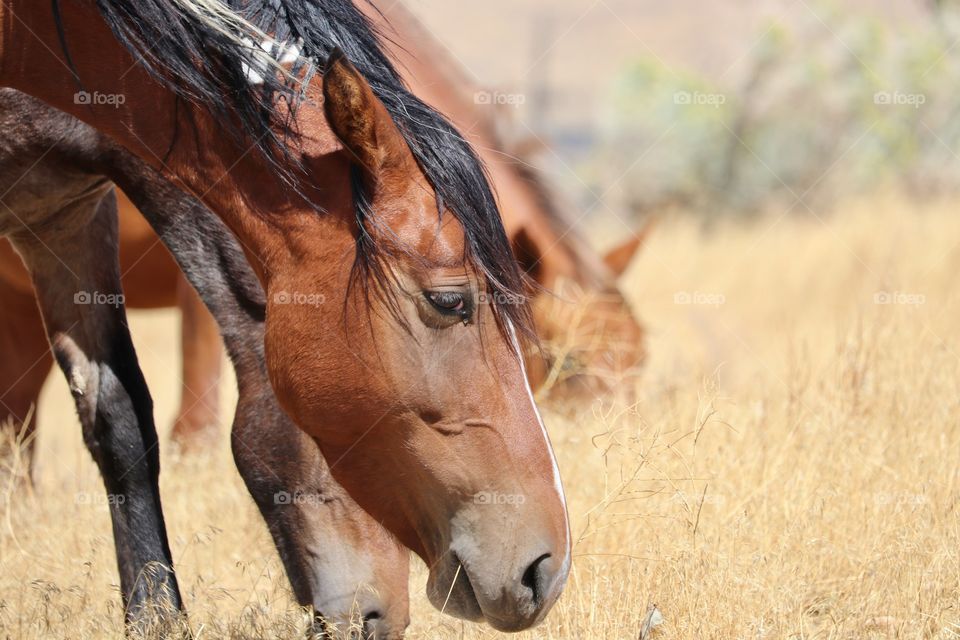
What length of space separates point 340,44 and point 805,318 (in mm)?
6753

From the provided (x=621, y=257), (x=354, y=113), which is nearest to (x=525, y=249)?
(x=621, y=257)

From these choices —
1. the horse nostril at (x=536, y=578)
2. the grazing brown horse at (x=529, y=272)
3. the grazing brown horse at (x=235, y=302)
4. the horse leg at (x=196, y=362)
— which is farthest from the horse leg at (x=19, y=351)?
the horse nostril at (x=536, y=578)

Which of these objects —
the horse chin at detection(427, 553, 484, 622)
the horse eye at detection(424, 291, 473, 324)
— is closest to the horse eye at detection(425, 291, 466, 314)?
the horse eye at detection(424, 291, 473, 324)

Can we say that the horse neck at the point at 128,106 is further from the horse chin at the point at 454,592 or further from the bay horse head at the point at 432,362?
the horse chin at the point at 454,592

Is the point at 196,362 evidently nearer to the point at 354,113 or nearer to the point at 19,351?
the point at 19,351

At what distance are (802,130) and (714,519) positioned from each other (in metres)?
11.3

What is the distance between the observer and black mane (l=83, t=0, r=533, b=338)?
236cm

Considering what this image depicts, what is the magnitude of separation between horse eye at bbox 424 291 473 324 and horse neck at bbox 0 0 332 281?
425mm

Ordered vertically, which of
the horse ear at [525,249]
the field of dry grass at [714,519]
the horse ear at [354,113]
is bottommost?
the field of dry grass at [714,519]

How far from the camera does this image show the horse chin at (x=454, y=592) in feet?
7.82

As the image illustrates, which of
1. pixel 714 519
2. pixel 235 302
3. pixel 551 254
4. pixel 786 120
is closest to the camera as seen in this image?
pixel 235 302

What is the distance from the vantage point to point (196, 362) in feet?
17.4

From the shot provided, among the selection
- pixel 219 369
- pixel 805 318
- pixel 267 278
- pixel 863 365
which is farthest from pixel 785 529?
pixel 805 318

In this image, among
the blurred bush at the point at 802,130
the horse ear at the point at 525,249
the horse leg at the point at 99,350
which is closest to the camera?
the horse leg at the point at 99,350
